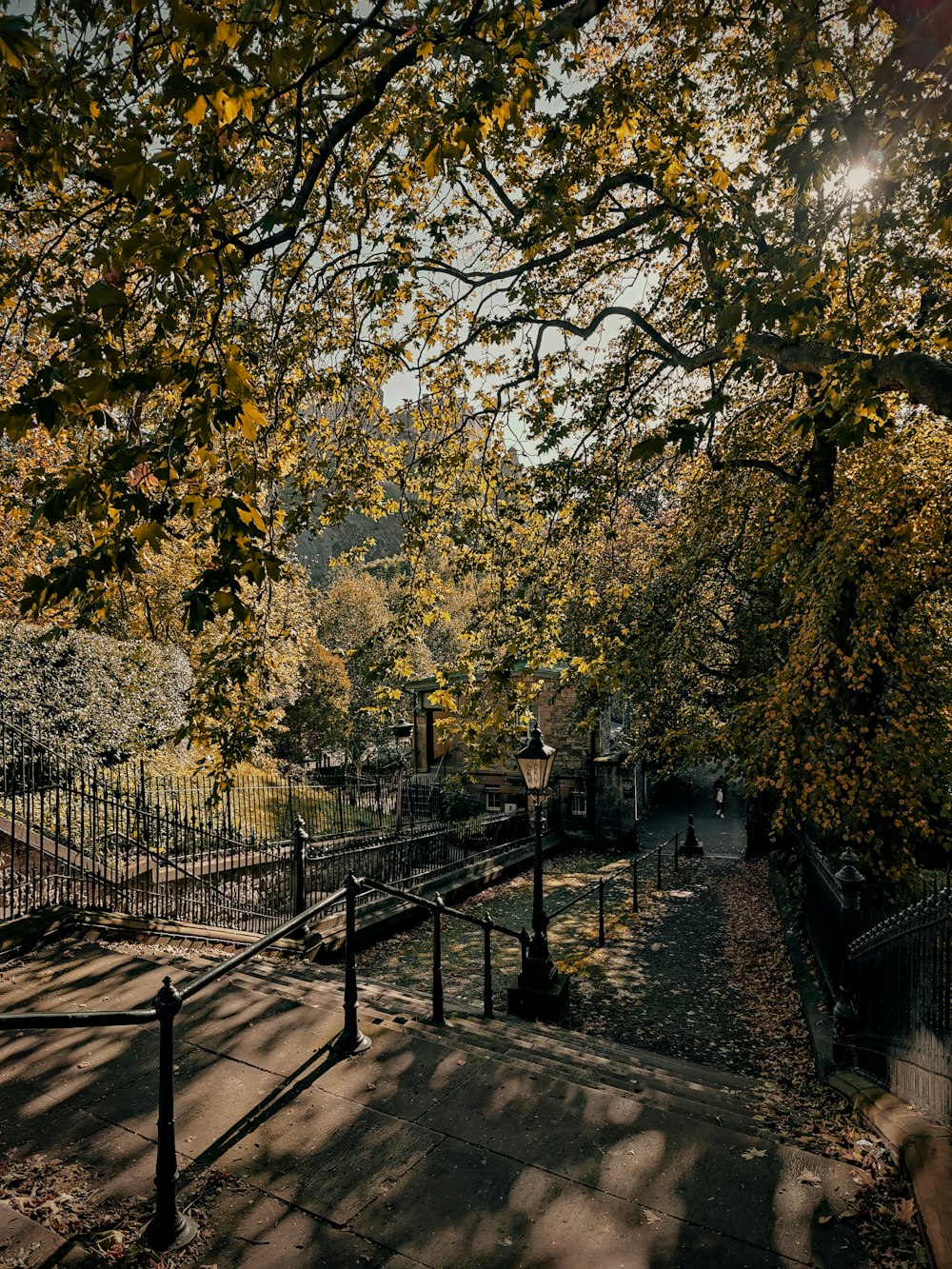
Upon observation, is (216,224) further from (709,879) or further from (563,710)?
(563,710)

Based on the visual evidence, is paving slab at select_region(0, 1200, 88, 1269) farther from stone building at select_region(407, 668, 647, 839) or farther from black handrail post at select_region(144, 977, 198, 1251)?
stone building at select_region(407, 668, 647, 839)

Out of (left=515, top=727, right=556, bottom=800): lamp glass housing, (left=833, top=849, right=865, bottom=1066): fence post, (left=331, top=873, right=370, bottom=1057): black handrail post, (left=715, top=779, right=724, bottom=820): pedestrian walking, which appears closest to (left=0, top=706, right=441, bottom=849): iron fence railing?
(left=331, top=873, right=370, bottom=1057): black handrail post

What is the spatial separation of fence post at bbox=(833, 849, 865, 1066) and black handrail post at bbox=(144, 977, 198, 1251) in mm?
5333

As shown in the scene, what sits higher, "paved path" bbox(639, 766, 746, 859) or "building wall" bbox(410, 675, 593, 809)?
"building wall" bbox(410, 675, 593, 809)

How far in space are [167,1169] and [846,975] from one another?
5642 mm

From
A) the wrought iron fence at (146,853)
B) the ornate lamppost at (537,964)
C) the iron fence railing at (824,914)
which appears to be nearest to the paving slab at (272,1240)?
the iron fence railing at (824,914)

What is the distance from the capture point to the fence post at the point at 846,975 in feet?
19.7

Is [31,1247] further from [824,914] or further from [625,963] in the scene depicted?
[625,963]

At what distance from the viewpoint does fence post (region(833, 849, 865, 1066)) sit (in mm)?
6004

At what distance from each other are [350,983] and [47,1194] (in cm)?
194

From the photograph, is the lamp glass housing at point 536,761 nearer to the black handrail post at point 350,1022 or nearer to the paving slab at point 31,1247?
the black handrail post at point 350,1022

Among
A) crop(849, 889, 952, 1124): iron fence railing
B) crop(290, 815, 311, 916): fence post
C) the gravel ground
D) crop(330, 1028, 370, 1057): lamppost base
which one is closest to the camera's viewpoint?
crop(849, 889, 952, 1124): iron fence railing

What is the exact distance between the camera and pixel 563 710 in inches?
869

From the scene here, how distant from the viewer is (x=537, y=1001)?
329 inches
